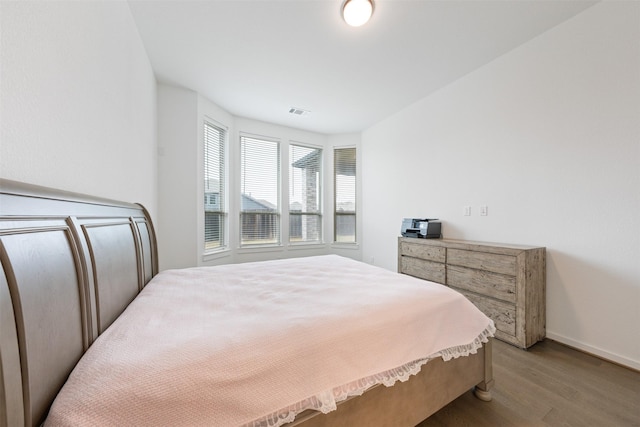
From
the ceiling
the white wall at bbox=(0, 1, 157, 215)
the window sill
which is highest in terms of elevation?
the ceiling

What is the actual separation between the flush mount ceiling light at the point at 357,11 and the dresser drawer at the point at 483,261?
7.78 ft

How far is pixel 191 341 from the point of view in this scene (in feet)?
2.85

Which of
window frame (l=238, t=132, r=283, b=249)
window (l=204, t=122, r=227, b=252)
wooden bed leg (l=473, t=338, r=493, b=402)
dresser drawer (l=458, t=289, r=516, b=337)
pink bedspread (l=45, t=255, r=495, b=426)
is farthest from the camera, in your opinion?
window frame (l=238, t=132, r=283, b=249)

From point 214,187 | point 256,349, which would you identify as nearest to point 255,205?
point 214,187

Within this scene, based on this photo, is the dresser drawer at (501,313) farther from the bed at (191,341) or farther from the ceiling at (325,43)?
the ceiling at (325,43)

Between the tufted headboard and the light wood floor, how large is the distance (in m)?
1.65

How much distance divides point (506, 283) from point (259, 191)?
3.70 metres

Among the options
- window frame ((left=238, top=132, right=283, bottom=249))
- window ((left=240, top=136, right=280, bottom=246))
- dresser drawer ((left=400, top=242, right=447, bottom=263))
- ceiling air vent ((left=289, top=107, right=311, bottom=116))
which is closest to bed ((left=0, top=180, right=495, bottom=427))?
dresser drawer ((left=400, top=242, right=447, bottom=263))

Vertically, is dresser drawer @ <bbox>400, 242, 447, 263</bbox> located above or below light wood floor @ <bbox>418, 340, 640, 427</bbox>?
above

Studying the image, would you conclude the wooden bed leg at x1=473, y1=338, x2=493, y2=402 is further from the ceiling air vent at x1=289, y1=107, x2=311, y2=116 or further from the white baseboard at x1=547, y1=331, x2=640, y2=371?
the ceiling air vent at x1=289, y1=107, x2=311, y2=116

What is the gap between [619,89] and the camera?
181 centimetres

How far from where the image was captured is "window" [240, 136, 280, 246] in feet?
13.6

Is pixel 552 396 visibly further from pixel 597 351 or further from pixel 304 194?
pixel 304 194

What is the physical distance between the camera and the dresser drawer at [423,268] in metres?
2.73
